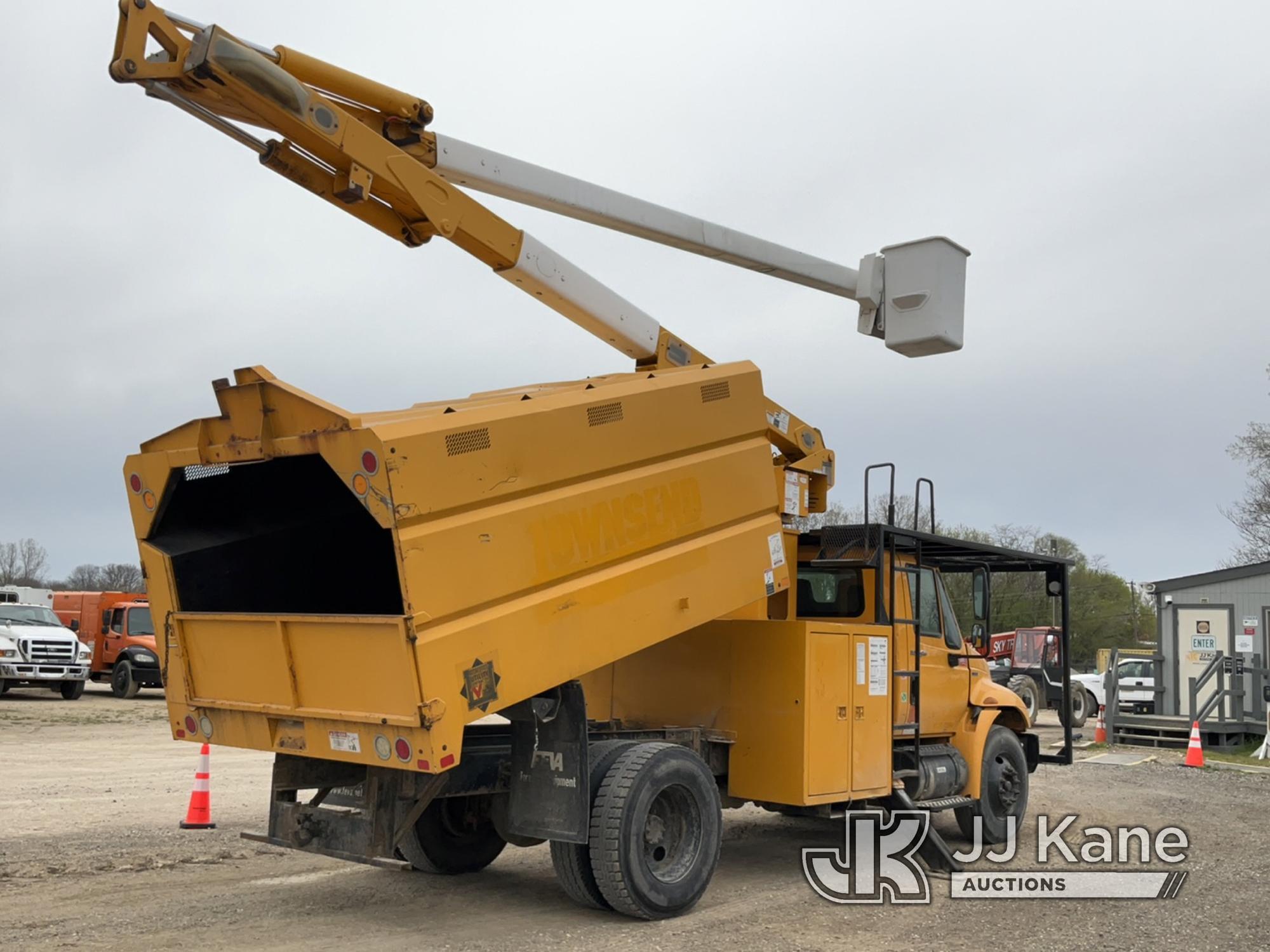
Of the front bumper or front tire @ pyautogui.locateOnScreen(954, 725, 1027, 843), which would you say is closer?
front tire @ pyautogui.locateOnScreen(954, 725, 1027, 843)

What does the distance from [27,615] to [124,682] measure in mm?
2487

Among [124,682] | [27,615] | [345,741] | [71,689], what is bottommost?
[71,689]

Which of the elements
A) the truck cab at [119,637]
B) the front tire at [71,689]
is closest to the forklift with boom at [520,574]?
the front tire at [71,689]

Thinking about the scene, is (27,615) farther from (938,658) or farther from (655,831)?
(655,831)

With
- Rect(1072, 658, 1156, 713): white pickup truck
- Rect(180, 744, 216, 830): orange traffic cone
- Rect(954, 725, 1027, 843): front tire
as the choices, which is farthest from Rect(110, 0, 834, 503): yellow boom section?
Rect(1072, 658, 1156, 713): white pickup truck

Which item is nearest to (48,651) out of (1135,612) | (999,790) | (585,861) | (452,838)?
(452,838)

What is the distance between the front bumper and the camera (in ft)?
79.8

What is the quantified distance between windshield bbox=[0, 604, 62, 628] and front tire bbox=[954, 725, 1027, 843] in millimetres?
21162

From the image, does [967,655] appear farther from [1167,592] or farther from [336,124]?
[1167,592]

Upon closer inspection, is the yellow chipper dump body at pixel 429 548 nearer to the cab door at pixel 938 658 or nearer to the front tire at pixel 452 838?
the front tire at pixel 452 838

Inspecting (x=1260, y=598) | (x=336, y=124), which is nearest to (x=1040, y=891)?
(x=336, y=124)

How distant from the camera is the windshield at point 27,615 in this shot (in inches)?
1003

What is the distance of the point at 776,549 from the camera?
8.43 m

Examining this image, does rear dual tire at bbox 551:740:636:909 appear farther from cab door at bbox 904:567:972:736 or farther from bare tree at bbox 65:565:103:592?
bare tree at bbox 65:565:103:592
